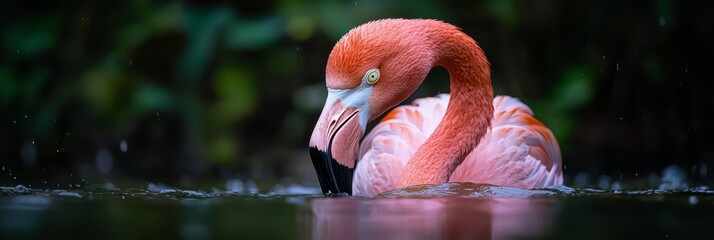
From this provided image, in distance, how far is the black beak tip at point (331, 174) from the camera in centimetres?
375

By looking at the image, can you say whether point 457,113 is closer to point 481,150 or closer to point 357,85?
point 481,150

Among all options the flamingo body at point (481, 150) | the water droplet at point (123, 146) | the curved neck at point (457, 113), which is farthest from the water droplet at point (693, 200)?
the water droplet at point (123, 146)

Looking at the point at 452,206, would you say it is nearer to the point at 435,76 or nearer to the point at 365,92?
the point at 365,92

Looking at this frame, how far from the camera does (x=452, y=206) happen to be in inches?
133

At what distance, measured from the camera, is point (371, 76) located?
3.90 m

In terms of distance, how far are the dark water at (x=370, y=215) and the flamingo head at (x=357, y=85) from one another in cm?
12

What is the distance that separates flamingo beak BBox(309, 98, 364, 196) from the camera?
12.3ft

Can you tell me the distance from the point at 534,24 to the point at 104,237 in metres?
3.68

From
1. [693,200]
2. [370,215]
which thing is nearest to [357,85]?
[370,215]

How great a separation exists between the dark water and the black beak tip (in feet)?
0.18

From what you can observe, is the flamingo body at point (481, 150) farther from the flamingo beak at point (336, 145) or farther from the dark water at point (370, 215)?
the flamingo beak at point (336, 145)

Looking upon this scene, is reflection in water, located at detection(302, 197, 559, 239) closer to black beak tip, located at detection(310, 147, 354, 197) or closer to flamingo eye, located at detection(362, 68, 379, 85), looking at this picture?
black beak tip, located at detection(310, 147, 354, 197)

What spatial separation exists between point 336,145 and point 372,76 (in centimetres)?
31

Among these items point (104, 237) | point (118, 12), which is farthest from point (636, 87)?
point (104, 237)
